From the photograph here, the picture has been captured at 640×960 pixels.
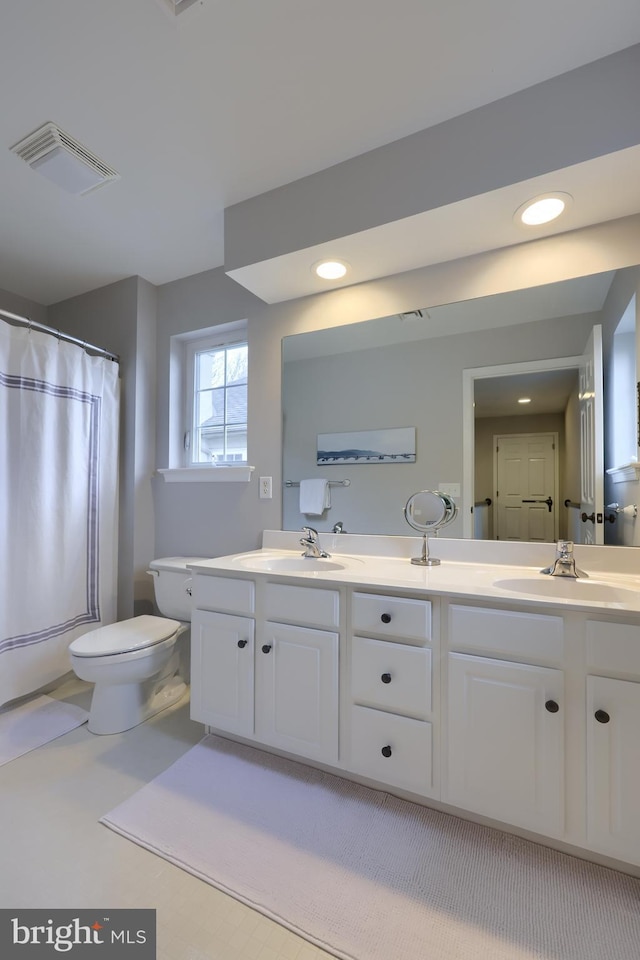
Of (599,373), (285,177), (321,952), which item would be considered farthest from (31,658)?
(599,373)

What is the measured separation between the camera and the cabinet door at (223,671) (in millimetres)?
1479

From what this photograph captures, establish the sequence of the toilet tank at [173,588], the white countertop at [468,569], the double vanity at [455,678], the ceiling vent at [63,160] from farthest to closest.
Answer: the toilet tank at [173,588]
the ceiling vent at [63,160]
the white countertop at [468,569]
the double vanity at [455,678]

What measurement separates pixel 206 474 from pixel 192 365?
2.52 ft

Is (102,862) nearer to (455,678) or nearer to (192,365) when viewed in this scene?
(455,678)

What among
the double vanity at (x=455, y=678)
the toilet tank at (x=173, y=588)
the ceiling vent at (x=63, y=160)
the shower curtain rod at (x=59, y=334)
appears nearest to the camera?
the double vanity at (x=455, y=678)

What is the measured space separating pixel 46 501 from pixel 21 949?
1614mm

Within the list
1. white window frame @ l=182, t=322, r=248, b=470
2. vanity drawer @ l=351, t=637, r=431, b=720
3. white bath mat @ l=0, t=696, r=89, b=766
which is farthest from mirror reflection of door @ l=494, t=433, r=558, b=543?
white bath mat @ l=0, t=696, r=89, b=766

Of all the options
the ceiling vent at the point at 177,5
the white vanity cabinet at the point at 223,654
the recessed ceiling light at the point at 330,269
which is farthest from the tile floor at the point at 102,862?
the ceiling vent at the point at 177,5

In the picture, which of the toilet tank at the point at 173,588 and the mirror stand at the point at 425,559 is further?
the toilet tank at the point at 173,588

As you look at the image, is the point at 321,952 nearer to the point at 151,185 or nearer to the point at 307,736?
the point at 307,736

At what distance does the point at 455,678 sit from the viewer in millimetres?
1162

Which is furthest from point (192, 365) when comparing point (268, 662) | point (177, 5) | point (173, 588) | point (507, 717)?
point (507, 717)

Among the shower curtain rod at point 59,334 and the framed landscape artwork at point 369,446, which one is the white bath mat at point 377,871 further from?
the shower curtain rod at point 59,334

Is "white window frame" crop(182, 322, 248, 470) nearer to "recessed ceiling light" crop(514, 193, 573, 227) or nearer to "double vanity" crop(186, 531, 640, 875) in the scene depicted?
"double vanity" crop(186, 531, 640, 875)
